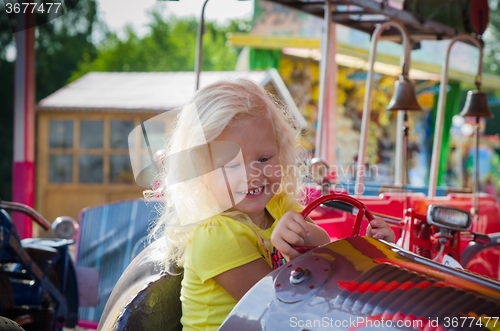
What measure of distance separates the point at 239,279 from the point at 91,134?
7.54 metres

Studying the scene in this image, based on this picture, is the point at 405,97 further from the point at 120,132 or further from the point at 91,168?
the point at 91,168

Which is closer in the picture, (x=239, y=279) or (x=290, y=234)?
(x=290, y=234)

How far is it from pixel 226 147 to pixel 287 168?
408 millimetres

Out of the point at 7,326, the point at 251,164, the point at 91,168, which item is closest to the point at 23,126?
the point at 7,326

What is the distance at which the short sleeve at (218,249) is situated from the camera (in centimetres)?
122

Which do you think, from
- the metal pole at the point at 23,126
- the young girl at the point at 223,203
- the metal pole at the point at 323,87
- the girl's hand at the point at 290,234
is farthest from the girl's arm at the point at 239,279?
the metal pole at the point at 23,126

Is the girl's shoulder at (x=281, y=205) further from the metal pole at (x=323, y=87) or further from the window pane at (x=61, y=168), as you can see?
the window pane at (x=61, y=168)

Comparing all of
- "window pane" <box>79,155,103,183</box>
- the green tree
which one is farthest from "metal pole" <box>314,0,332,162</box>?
the green tree

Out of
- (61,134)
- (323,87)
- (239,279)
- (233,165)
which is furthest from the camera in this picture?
(61,134)

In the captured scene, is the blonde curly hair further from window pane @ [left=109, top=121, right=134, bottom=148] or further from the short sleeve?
window pane @ [left=109, top=121, right=134, bottom=148]

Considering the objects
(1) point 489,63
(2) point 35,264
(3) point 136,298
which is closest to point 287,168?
(3) point 136,298

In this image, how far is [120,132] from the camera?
8.04 m

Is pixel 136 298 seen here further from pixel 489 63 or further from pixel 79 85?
pixel 489 63

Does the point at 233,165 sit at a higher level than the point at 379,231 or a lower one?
higher
